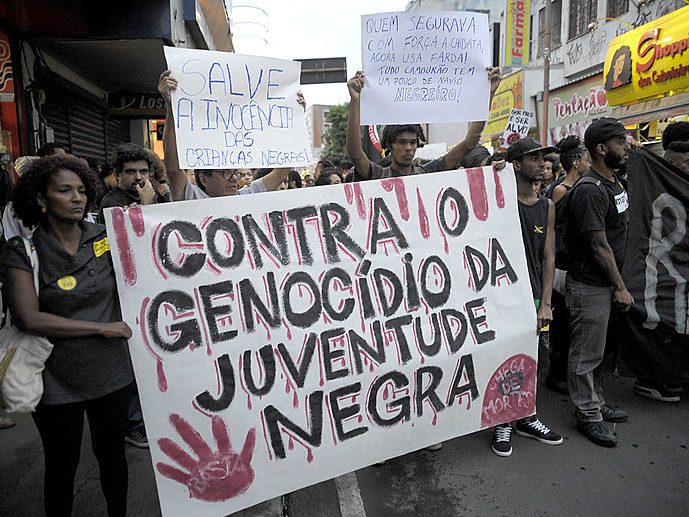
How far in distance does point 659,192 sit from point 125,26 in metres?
5.71

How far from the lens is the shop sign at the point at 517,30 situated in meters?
18.0

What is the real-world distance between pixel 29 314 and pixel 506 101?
21.4m

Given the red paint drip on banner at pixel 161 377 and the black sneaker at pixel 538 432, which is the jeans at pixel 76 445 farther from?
the black sneaker at pixel 538 432

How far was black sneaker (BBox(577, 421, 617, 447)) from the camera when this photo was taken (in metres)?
3.30

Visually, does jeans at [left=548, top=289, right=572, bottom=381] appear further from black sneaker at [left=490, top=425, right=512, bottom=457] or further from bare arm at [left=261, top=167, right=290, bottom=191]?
bare arm at [left=261, top=167, right=290, bottom=191]

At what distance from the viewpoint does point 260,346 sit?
2365mm

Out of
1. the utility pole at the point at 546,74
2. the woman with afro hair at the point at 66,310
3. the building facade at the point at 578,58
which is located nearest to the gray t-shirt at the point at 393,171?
the woman with afro hair at the point at 66,310

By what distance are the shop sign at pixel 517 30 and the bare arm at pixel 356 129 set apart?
17418mm

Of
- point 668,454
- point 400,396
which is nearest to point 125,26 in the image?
point 400,396

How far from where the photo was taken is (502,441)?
3252 millimetres

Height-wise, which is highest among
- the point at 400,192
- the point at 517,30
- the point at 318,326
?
the point at 517,30

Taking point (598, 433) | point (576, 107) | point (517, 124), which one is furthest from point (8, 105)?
point (576, 107)

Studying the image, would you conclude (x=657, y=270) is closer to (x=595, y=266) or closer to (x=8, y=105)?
(x=595, y=266)

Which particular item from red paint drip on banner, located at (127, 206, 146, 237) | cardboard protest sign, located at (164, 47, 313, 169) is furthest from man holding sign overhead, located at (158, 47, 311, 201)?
red paint drip on banner, located at (127, 206, 146, 237)
